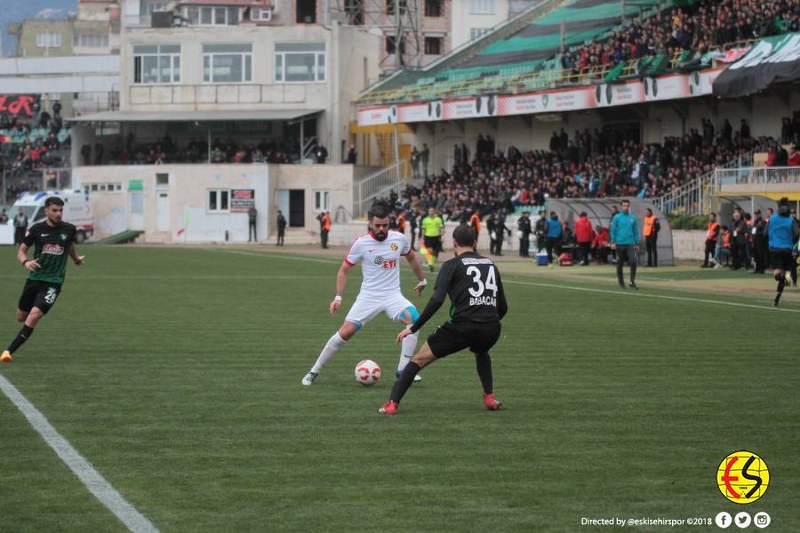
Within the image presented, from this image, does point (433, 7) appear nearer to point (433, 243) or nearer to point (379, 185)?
point (379, 185)

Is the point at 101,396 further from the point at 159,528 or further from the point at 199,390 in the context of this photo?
the point at 159,528

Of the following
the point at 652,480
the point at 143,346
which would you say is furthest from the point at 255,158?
the point at 652,480

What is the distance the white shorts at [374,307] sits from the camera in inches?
557

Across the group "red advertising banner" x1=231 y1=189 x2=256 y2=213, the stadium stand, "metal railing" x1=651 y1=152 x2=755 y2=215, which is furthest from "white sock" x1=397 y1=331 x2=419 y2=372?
"red advertising banner" x1=231 y1=189 x2=256 y2=213

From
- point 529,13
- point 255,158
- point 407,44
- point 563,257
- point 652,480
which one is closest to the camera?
point 652,480

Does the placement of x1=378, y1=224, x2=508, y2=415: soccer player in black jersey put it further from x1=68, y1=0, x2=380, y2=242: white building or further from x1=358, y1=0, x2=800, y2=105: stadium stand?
x1=68, y1=0, x2=380, y2=242: white building

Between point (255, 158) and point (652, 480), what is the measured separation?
6384cm

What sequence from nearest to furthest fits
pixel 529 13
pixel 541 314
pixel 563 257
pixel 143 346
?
pixel 143 346 → pixel 541 314 → pixel 563 257 → pixel 529 13

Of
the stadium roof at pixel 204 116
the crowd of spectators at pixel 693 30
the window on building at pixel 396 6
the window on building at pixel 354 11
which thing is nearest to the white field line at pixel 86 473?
the crowd of spectators at pixel 693 30

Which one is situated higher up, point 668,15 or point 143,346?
point 668,15

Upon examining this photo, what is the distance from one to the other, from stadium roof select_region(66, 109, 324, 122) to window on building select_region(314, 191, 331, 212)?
4.41 m

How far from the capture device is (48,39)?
436 ft

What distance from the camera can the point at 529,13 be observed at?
7712 cm

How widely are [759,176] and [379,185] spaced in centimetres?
3191
